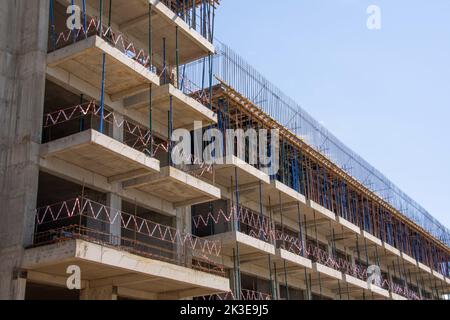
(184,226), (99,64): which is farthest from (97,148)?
(184,226)

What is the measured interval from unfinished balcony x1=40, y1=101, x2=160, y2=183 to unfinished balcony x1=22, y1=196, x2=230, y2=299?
4.24 ft

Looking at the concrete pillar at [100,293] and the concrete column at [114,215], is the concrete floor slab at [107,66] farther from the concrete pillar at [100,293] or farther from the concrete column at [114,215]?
the concrete pillar at [100,293]

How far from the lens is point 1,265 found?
1777 cm

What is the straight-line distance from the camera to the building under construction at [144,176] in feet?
61.4

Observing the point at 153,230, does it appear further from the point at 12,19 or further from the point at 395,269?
the point at 395,269

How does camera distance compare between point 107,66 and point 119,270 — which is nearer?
point 119,270

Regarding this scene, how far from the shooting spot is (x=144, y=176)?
21.6m

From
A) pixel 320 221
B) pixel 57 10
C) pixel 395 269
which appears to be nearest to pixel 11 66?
pixel 57 10

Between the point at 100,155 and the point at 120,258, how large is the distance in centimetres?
338

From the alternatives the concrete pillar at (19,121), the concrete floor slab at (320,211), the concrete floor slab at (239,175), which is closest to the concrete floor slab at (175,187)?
the concrete floor slab at (239,175)

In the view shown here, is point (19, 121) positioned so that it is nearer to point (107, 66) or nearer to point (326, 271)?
point (107, 66)

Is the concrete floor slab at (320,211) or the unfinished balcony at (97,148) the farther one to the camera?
the concrete floor slab at (320,211)

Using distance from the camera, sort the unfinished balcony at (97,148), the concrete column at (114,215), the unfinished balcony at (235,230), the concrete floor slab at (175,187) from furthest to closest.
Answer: the unfinished balcony at (235,230)
the concrete floor slab at (175,187)
the concrete column at (114,215)
the unfinished balcony at (97,148)

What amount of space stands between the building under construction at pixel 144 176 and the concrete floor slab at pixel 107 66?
0.06 m
